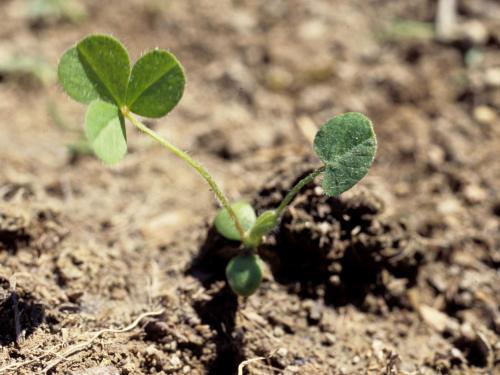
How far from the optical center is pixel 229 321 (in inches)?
66.3

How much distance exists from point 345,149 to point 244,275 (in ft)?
1.47

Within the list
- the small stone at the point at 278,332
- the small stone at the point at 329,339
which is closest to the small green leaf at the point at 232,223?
the small stone at the point at 278,332

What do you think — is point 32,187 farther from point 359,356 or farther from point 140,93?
point 359,356

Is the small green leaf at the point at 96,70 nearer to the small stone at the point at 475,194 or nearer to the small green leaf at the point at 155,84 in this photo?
the small green leaf at the point at 155,84

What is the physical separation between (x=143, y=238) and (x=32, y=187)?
482 mm

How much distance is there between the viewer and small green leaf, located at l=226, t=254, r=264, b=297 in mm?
1612

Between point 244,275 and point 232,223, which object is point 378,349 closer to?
point 244,275

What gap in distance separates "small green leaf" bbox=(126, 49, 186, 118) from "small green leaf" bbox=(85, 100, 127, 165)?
0.20ft

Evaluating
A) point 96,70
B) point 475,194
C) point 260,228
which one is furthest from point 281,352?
point 475,194

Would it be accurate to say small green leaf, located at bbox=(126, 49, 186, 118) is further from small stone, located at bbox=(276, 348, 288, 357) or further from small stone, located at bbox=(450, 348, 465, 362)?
small stone, located at bbox=(450, 348, 465, 362)

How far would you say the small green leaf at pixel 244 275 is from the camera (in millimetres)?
1612

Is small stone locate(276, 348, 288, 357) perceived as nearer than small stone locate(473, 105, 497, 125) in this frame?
Yes

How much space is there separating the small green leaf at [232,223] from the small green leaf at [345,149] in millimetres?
313

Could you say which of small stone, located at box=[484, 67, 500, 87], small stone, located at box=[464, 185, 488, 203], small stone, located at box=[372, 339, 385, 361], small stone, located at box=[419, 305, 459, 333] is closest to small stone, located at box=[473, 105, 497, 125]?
small stone, located at box=[484, 67, 500, 87]
